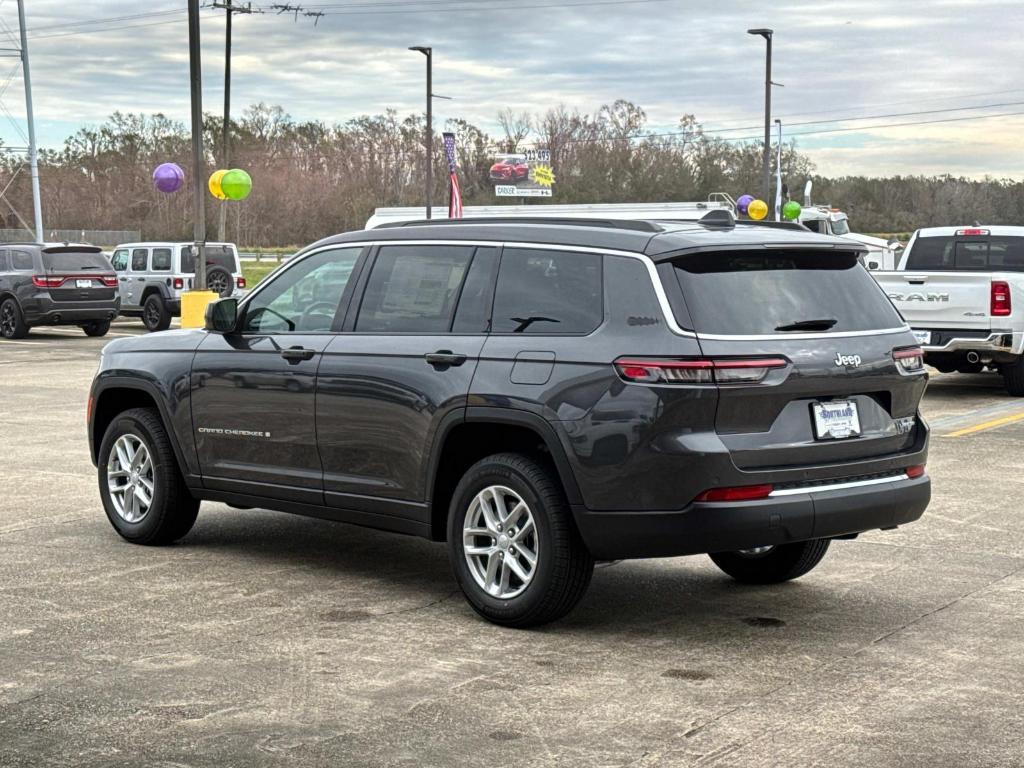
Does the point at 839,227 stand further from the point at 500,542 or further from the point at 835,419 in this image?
the point at 500,542

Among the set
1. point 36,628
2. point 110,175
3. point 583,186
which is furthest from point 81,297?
point 110,175

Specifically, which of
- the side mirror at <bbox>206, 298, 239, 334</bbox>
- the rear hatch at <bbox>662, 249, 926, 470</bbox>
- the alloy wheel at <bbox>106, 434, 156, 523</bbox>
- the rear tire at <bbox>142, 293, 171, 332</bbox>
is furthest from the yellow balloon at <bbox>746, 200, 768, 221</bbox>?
the rear hatch at <bbox>662, 249, 926, 470</bbox>

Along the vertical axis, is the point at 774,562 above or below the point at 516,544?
below

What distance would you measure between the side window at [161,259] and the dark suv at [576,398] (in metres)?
24.1

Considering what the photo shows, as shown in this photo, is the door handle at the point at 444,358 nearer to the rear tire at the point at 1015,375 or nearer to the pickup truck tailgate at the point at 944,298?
the pickup truck tailgate at the point at 944,298

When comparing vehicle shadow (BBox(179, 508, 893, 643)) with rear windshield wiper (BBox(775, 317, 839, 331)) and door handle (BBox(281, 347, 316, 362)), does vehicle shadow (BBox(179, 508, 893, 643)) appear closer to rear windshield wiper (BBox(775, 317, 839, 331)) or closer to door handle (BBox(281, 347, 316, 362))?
door handle (BBox(281, 347, 316, 362))

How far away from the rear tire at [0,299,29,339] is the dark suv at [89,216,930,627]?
71.6 feet

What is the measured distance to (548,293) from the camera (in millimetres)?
6363

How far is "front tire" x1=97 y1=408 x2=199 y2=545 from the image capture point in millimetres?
7980

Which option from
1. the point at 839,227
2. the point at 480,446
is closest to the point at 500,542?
the point at 480,446

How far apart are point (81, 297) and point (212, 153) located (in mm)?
77139

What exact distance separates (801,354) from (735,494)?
65cm

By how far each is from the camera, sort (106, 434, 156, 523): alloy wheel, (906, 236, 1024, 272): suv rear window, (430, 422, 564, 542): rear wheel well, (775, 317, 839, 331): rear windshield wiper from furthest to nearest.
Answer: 1. (906, 236, 1024, 272): suv rear window
2. (106, 434, 156, 523): alloy wheel
3. (430, 422, 564, 542): rear wheel well
4. (775, 317, 839, 331): rear windshield wiper

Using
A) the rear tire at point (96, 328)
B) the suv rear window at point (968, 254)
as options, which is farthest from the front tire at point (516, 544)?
the rear tire at point (96, 328)
